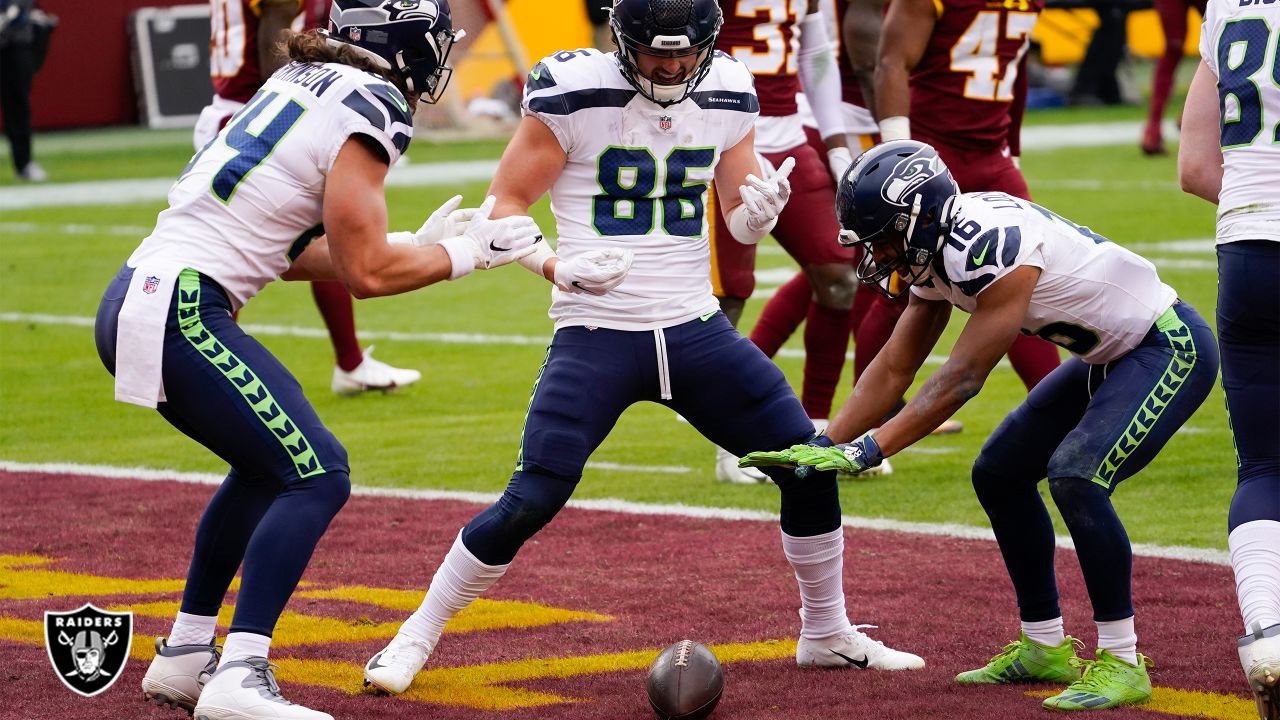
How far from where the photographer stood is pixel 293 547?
4.26 metres

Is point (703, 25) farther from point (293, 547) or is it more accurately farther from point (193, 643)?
point (193, 643)

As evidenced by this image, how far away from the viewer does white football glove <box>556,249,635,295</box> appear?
14.8 ft

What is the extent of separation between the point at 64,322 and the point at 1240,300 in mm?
8058

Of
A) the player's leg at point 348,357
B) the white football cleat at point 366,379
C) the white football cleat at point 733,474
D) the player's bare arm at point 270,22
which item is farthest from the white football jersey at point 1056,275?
the white football cleat at point 366,379

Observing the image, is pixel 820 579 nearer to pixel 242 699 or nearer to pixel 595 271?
pixel 595 271

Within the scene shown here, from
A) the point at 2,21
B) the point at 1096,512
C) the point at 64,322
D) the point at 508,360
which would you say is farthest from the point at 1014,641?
the point at 2,21

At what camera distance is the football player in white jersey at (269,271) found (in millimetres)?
4262

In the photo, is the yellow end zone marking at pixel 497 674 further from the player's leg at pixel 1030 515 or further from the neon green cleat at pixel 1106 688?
the neon green cleat at pixel 1106 688

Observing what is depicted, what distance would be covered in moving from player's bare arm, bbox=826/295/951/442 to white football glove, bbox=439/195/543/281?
875mm

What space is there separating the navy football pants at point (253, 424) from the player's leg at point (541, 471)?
0.39 metres

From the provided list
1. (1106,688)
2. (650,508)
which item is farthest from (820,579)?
(650,508)

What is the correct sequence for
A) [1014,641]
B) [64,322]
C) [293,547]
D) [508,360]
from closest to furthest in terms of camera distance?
[293,547], [1014,641], [508,360], [64,322]

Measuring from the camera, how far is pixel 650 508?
6.74 m

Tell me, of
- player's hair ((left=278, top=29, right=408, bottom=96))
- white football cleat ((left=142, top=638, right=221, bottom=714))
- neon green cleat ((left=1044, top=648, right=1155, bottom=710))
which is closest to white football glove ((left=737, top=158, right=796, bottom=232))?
player's hair ((left=278, top=29, right=408, bottom=96))
